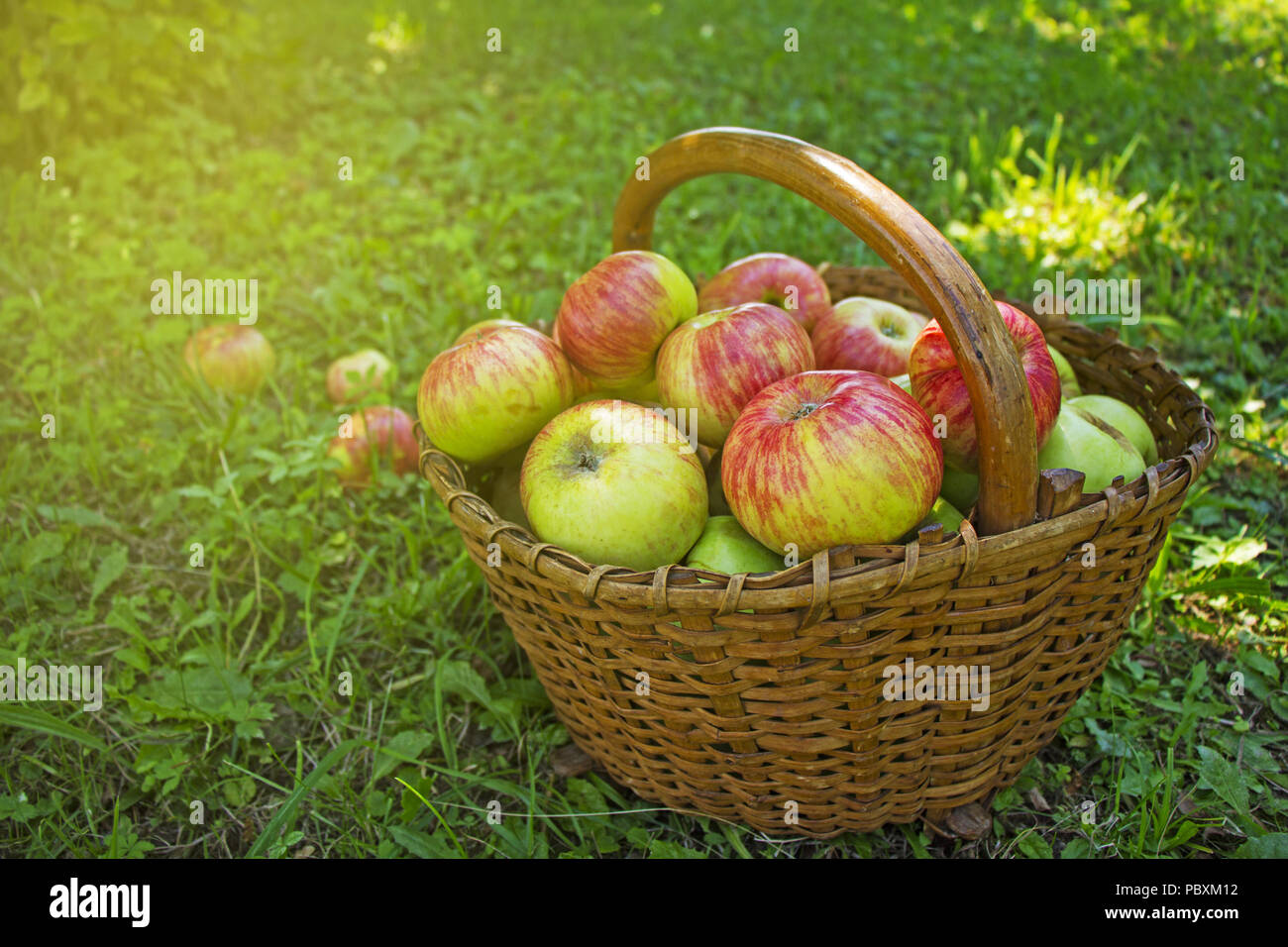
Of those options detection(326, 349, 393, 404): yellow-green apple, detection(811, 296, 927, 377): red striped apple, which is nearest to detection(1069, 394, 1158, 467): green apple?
detection(811, 296, 927, 377): red striped apple

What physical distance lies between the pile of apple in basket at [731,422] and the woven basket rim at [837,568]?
12cm

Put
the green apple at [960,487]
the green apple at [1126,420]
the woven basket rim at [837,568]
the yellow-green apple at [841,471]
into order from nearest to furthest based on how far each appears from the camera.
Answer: the woven basket rim at [837,568]
the yellow-green apple at [841,471]
the green apple at [960,487]
the green apple at [1126,420]

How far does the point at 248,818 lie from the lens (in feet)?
6.08

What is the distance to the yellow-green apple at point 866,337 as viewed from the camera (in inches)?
76.1

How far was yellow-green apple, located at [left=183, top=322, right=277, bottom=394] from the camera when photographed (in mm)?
2900

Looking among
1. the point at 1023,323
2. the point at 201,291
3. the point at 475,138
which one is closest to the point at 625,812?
the point at 1023,323

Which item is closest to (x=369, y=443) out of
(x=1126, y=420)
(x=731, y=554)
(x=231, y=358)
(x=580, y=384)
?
(x=231, y=358)

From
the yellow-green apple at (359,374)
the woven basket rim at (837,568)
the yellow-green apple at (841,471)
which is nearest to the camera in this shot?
the woven basket rim at (837,568)

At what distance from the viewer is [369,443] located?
2545 millimetres

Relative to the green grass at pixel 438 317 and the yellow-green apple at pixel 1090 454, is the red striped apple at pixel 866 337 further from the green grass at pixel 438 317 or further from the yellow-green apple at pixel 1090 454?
the green grass at pixel 438 317

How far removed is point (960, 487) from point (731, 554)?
47cm

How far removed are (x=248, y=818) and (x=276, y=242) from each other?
252 cm

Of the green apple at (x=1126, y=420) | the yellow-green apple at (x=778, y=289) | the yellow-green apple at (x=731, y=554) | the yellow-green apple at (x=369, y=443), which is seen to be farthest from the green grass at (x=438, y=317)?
the yellow-green apple at (x=778, y=289)

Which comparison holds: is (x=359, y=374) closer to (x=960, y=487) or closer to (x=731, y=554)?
(x=731, y=554)
